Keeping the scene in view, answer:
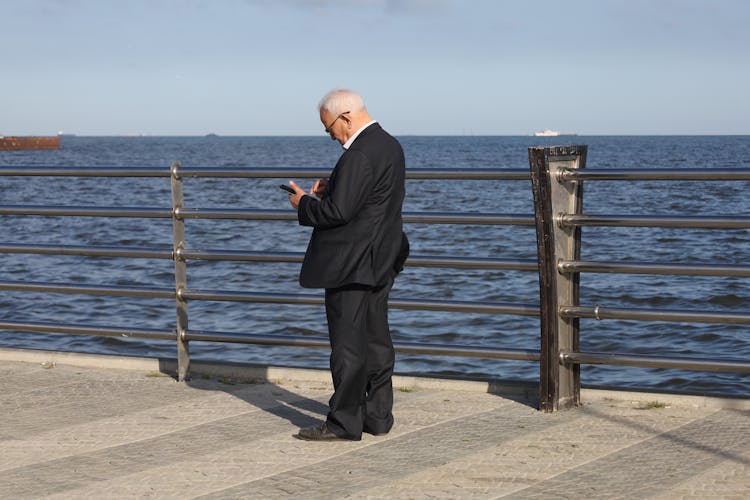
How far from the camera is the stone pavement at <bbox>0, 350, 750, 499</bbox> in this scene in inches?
184

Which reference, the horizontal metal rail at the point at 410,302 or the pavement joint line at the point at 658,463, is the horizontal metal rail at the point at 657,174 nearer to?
the horizontal metal rail at the point at 410,302

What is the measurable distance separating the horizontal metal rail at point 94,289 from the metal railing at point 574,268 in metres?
2.23

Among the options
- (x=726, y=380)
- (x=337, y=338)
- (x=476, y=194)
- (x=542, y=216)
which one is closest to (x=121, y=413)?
(x=337, y=338)

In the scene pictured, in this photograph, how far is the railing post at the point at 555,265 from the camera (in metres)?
5.73

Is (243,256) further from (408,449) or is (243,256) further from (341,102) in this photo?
(408,449)

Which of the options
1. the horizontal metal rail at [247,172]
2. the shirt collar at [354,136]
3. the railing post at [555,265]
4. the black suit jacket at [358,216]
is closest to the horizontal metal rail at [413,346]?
the railing post at [555,265]

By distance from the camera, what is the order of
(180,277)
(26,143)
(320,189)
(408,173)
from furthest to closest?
(26,143)
(180,277)
(408,173)
(320,189)

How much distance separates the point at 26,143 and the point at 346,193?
140 meters

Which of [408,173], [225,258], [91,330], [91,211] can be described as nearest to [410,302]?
[408,173]

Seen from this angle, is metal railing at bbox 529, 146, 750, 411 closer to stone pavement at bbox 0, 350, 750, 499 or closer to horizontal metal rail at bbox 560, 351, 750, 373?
horizontal metal rail at bbox 560, 351, 750, 373

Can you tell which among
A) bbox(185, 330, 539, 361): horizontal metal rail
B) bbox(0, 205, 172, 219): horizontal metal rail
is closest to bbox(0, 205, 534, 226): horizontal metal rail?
bbox(0, 205, 172, 219): horizontal metal rail

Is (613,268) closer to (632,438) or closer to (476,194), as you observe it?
(632,438)

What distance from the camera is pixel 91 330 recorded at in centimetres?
725

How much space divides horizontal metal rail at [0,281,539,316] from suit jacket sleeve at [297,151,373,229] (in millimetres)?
1019
